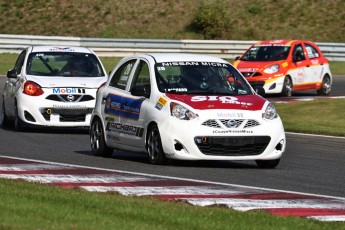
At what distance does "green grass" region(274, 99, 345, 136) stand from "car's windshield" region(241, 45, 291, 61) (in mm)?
4018

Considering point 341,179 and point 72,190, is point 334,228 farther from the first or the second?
point 341,179

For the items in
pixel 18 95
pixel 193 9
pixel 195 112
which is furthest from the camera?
pixel 193 9

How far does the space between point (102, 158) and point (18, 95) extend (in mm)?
5408

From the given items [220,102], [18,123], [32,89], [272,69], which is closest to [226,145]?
[220,102]

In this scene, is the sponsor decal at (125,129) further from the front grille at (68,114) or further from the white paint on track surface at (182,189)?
the front grille at (68,114)

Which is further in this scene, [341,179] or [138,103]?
[138,103]

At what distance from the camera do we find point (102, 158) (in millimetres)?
16188

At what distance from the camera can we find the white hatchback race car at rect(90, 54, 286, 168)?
14.6 meters

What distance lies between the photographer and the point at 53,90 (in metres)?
20.7

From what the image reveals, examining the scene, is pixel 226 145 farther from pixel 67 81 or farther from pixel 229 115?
pixel 67 81

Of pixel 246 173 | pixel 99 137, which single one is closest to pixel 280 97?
pixel 99 137

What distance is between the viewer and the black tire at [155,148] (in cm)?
1487

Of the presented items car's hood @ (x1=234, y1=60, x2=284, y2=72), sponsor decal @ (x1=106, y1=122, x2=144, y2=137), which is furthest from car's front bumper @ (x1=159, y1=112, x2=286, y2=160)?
car's hood @ (x1=234, y1=60, x2=284, y2=72)

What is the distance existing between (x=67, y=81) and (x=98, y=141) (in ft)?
14.5
